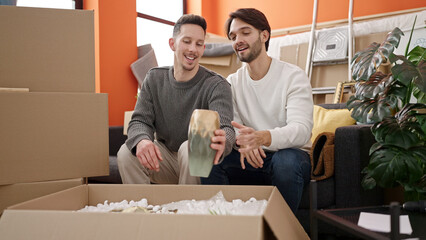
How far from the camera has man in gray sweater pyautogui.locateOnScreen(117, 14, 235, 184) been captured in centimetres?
146

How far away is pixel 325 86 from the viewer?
4035 millimetres

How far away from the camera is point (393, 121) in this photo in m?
1.50

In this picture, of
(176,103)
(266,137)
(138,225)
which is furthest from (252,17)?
(138,225)

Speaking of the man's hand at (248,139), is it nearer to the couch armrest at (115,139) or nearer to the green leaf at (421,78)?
the green leaf at (421,78)

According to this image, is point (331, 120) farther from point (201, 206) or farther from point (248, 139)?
point (201, 206)

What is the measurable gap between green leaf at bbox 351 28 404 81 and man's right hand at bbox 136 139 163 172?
95cm

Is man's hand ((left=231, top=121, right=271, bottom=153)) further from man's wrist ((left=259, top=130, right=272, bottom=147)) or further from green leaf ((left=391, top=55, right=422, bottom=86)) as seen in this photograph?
green leaf ((left=391, top=55, right=422, bottom=86))

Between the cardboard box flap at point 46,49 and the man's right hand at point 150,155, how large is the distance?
0.90ft

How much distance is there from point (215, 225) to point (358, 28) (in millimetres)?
3861

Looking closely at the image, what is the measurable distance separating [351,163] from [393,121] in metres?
0.24

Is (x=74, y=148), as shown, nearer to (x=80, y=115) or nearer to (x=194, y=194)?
(x=80, y=115)

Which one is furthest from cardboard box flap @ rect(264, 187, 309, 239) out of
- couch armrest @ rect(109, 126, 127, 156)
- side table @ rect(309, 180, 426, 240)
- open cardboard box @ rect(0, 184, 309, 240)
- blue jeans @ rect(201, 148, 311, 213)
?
couch armrest @ rect(109, 126, 127, 156)

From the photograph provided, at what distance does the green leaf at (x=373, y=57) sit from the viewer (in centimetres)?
158

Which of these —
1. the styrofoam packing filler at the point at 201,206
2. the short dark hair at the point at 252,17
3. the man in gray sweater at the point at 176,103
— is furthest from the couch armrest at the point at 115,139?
the styrofoam packing filler at the point at 201,206
